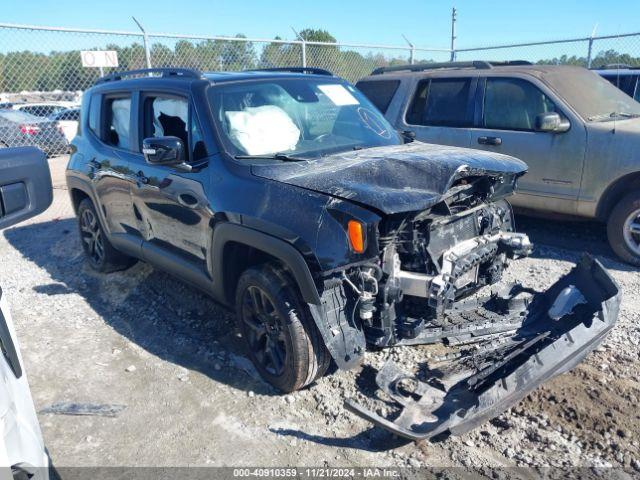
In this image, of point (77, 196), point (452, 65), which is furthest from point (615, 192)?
point (77, 196)

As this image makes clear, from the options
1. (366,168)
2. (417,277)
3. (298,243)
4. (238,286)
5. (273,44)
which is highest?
(273,44)

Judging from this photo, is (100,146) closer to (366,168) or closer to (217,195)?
(217,195)

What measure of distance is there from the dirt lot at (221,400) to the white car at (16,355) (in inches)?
45.6

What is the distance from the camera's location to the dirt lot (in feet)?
9.42

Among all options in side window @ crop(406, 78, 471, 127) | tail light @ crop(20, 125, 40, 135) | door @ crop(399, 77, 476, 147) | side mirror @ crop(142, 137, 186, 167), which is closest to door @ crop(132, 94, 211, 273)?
side mirror @ crop(142, 137, 186, 167)

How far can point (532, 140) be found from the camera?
5.73 meters

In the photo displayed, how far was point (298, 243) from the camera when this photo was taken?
291 cm

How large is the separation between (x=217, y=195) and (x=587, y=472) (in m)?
2.59

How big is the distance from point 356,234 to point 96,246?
3.87 metres

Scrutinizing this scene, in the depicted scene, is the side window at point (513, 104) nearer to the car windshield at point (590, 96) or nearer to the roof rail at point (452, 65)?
the car windshield at point (590, 96)

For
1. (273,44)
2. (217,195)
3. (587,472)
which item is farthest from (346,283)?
(273,44)

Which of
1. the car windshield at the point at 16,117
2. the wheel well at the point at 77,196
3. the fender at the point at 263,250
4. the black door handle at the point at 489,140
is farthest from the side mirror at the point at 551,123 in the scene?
the car windshield at the point at 16,117

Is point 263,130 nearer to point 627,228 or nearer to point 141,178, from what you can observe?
point 141,178

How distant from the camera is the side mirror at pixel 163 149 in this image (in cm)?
358
